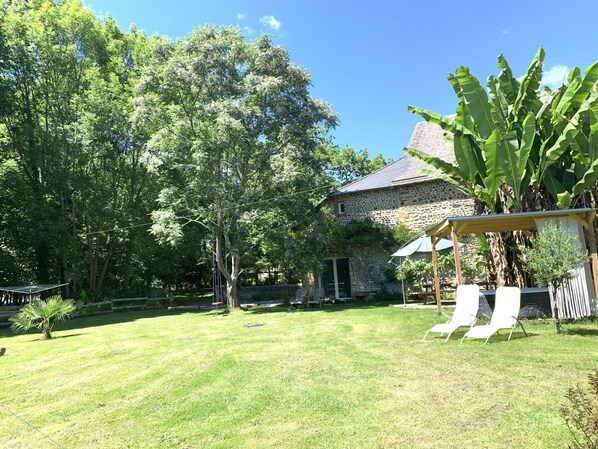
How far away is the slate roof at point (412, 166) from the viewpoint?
64.4 feet

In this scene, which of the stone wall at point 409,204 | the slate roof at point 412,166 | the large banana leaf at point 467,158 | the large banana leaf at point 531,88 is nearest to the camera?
the large banana leaf at point 531,88

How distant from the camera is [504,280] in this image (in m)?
11.6

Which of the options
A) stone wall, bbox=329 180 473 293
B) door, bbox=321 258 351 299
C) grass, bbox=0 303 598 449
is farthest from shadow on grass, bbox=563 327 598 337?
door, bbox=321 258 351 299

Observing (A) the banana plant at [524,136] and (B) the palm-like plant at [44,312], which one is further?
(B) the palm-like plant at [44,312]

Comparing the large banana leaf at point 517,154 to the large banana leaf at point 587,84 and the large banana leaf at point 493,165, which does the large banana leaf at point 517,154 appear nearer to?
the large banana leaf at point 493,165

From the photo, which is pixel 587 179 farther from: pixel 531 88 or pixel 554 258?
pixel 554 258

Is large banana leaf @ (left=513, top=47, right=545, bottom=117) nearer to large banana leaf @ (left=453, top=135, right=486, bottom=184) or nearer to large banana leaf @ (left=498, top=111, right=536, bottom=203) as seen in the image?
large banana leaf @ (left=498, top=111, right=536, bottom=203)

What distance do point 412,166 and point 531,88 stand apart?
9948 millimetres

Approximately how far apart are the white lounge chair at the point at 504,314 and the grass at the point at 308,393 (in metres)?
0.25

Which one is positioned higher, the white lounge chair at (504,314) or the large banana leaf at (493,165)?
the large banana leaf at (493,165)

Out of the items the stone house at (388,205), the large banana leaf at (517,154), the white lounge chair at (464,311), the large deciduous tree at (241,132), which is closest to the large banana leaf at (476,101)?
the large banana leaf at (517,154)

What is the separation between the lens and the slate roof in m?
19.6

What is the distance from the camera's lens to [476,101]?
10.9 m

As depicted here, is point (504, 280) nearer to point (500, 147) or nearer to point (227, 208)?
point (500, 147)
